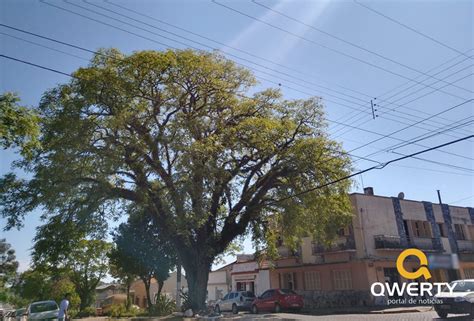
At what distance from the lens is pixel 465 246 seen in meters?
33.1

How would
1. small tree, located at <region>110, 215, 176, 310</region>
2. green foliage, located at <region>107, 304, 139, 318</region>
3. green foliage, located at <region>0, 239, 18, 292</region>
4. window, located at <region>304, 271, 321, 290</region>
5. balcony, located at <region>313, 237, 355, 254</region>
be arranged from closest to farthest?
1. balcony, located at <region>313, 237, 355, 254</region>
2. green foliage, located at <region>107, 304, 139, 318</region>
3. small tree, located at <region>110, 215, 176, 310</region>
4. window, located at <region>304, 271, 321, 290</region>
5. green foliage, located at <region>0, 239, 18, 292</region>

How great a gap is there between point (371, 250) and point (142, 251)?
17.8m

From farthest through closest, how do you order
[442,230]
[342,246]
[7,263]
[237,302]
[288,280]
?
[7,263] → [288,280] → [442,230] → [237,302] → [342,246]

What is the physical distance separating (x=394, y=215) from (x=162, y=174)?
63.6ft

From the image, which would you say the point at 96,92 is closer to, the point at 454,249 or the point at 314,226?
the point at 314,226

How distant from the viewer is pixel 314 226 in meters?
22.3

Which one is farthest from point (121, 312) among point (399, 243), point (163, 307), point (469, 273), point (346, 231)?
point (469, 273)

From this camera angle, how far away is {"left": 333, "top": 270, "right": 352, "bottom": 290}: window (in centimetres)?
2700

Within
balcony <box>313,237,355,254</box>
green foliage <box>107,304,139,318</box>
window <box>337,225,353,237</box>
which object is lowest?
green foliage <box>107,304,139,318</box>

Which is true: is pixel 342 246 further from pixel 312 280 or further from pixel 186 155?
pixel 186 155

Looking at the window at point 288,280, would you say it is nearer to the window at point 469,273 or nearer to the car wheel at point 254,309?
the car wheel at point 254,309

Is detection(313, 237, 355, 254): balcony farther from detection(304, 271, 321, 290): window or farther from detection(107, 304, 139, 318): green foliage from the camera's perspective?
detection(107, 304, 139, 318): green foliage

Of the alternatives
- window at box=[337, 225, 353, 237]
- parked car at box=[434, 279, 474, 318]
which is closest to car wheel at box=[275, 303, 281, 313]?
window at box=[337, 225, 353, 237]

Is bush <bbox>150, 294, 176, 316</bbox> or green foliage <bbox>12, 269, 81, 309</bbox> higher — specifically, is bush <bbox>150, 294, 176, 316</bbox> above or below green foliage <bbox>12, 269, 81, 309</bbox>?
below
